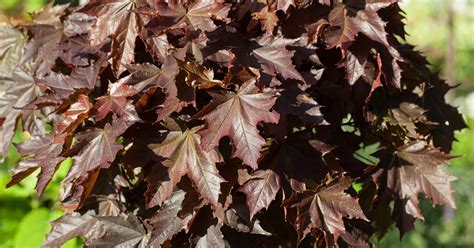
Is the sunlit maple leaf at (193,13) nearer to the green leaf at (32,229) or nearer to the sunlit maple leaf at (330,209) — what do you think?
the sunlit maple leaf at (330,209)

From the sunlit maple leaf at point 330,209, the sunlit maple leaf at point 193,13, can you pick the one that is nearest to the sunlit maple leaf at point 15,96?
the sunlit maple leaf at point 193,13

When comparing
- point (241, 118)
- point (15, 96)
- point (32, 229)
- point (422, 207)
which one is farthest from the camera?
point (422, 207)

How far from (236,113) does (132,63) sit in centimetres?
40

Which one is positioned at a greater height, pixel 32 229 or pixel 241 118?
pixel 241 118

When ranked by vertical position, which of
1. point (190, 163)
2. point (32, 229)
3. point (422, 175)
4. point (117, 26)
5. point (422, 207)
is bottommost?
point (422, 207)

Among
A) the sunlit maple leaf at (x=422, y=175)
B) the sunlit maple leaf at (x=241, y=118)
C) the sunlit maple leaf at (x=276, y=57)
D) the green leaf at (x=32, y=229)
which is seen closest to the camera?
the sunlit maple leaf at (x=241, y=118)

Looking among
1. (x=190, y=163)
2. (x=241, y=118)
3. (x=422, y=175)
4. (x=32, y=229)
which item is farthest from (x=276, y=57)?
(x=32, y=229)

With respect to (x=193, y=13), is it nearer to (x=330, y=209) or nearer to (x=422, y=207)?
(x=330, y=209)

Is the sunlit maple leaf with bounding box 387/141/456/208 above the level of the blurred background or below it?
above

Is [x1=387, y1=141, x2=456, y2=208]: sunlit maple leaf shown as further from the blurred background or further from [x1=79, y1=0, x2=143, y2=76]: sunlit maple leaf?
[x1=79, y1=0, x2=143, y2=76]: sunlit maple leaf

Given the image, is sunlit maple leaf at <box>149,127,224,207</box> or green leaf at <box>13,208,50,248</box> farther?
green leaf at <box>13,208,50,248</box>

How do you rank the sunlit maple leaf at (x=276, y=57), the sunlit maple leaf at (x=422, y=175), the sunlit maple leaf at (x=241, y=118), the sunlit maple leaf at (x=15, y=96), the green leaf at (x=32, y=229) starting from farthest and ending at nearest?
the green leaf at (x=32, y=229), the sunlit maple leaf at (x=15, y=96), the sunlit maple leaf at (x=422, y=175), the sunlit maple leaf at (x=276, y=57), the sunlit maple leaf at (x=241, y=118)

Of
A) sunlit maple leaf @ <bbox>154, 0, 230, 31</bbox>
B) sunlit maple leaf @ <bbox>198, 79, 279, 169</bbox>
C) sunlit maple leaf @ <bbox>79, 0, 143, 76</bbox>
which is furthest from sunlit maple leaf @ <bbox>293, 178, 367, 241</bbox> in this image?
sunlit maple leaf @ <bbox>79, 0, 143, 76</bbox>

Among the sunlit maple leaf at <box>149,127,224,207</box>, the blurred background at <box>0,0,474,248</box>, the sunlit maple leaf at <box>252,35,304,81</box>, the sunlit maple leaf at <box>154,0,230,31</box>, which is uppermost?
the sunlit maple leaf at <box>154,0,230,31</box>
